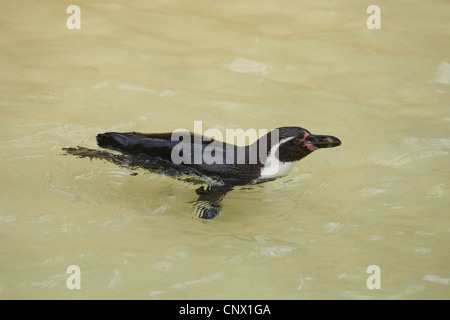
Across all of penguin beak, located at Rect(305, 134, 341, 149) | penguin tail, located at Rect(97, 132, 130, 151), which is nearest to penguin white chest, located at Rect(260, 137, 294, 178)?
penguin beak, located at Rect(305, 134, 341, 149)

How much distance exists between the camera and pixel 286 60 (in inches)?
235

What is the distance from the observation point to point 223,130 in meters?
4.86

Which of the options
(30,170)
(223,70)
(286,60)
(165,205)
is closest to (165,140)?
(165,205)

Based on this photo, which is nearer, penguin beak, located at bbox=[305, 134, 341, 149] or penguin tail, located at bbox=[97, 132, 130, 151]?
penguin beak, located at bbox=[305, 134, 341, 149]

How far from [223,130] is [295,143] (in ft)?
4.07

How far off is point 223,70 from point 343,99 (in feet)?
4.00

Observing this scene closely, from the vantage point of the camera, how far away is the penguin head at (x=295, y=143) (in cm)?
368

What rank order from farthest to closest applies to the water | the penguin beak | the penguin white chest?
the penguin white chest
the penguin beak
the water

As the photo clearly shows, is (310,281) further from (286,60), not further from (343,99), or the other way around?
(286,60)

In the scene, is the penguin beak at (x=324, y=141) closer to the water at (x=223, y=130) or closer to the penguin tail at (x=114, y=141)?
the water at (x=223, y=130)

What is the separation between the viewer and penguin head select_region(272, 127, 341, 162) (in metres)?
3.68

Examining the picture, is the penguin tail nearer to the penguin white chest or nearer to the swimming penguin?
the swimming penguin

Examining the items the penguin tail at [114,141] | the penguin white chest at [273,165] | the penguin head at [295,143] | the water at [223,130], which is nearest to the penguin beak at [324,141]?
the penguin head at [295,143]

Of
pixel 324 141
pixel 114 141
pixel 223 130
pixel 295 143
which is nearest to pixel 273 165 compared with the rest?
pixel 295 143
